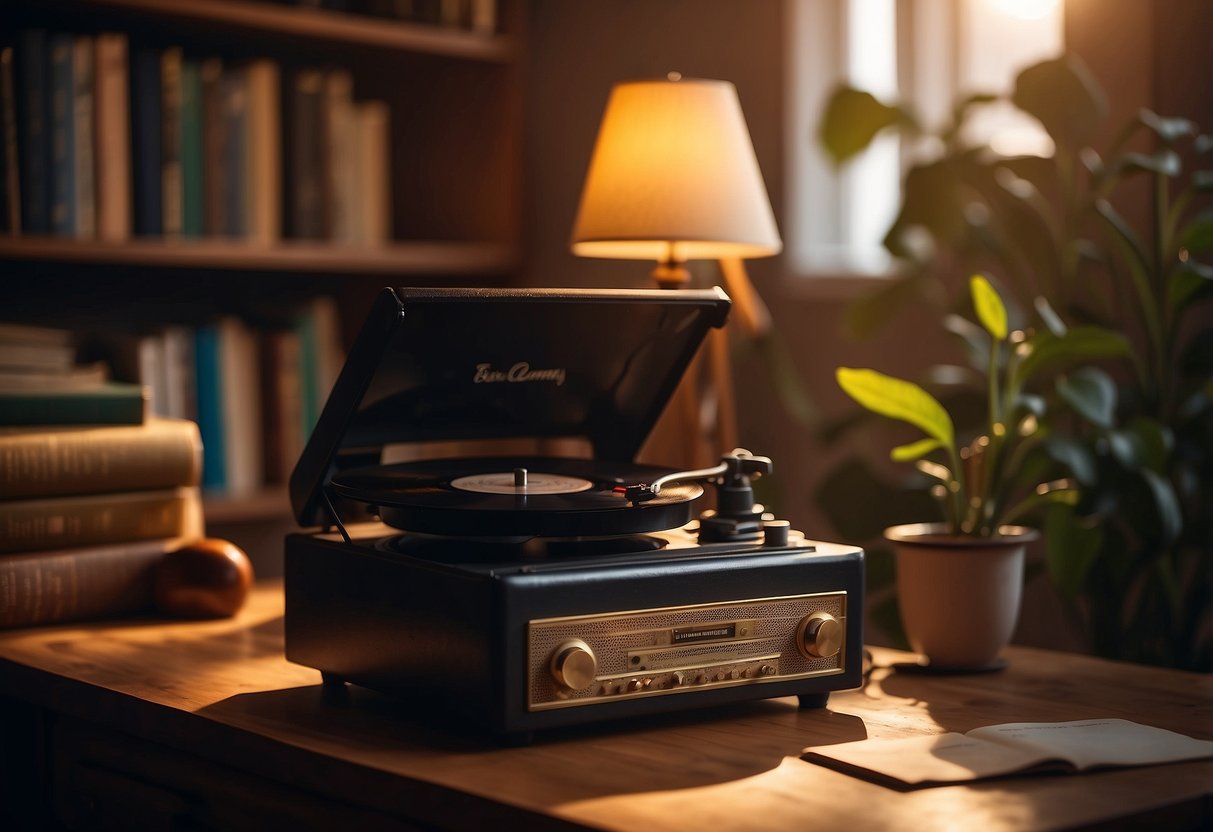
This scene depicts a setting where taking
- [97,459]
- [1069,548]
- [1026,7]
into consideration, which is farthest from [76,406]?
[1026,7]

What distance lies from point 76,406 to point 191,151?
769 mm

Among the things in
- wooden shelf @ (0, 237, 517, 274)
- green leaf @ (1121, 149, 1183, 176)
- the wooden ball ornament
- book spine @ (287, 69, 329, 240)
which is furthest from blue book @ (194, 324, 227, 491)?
green leaf @ (1121, 149, 1183, 176)

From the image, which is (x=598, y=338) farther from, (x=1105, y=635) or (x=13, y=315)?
(x=13, y=315)

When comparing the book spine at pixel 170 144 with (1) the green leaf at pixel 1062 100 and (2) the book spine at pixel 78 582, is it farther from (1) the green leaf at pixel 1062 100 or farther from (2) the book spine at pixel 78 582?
(1) the green leaf at pixel 1062 100

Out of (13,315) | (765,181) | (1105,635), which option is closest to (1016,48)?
(765,181)

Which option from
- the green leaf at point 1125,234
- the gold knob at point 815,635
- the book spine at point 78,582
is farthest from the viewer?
the green leaf at point 1125,234

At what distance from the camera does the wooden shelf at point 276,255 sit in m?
2.09

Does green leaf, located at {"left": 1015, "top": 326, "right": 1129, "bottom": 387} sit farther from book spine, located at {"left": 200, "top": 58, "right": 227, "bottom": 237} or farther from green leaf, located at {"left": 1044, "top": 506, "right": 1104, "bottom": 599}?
book spine, located at {"left": 200, "top": 58, "right": 227, "bottom": 237}

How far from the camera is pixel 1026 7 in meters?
2.51

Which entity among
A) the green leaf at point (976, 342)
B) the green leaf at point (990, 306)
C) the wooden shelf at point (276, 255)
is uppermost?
the wooden shelf at point (276, 255)

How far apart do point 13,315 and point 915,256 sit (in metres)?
1.39

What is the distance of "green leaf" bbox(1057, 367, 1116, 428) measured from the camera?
162 cm

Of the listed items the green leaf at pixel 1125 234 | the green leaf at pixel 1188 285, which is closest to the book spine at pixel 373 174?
the green leaf at pixel 1125 234

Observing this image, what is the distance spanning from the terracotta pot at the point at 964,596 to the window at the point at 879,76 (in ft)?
4.19
